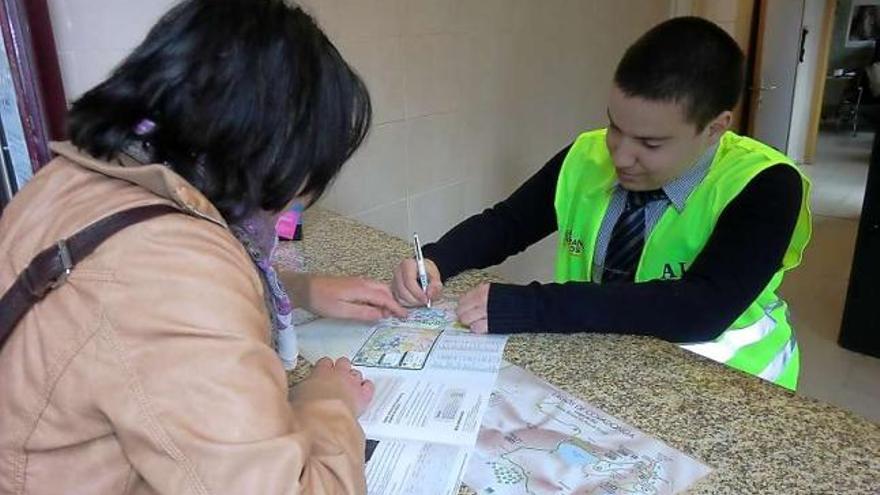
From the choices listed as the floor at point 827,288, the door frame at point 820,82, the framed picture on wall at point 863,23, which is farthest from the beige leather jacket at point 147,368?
the framed picture on wall at point 863,23

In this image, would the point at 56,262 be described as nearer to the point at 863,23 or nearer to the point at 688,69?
the point at 688,69

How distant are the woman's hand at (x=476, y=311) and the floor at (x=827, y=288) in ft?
4.89

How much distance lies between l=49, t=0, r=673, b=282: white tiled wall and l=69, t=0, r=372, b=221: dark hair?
83 cm

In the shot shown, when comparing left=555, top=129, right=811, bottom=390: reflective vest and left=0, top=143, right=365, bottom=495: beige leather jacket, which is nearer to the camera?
left=0, top=143, right=365, bottom=495: beige leather jacket

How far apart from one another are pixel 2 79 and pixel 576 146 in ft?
3.61

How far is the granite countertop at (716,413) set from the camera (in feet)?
2.16

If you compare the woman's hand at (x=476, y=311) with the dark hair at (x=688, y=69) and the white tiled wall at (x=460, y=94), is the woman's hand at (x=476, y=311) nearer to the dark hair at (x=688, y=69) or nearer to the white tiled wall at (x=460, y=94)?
the dark hair at (x=688, y=69)

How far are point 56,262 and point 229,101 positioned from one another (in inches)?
7.2

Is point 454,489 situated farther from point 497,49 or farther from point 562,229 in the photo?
point 497,49

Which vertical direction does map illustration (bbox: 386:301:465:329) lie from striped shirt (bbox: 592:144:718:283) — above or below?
below

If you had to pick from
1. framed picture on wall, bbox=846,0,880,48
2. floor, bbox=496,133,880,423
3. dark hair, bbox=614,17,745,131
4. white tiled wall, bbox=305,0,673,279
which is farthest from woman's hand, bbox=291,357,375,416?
framed picture on wall, bbox=846,0,880,48

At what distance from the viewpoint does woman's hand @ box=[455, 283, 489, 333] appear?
981 mm

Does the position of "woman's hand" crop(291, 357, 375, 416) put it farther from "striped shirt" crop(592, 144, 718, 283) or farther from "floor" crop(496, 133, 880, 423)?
"floor" crop(496, 133, 880, 423)

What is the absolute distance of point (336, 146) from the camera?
63 cm
